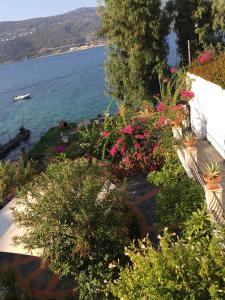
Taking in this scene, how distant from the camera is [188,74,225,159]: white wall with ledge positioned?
13.5 m

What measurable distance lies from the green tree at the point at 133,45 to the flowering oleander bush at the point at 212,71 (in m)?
8.72

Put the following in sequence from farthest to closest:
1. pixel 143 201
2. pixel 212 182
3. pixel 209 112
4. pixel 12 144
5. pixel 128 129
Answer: pixel 12 144
pixel 128 129
pixel 209 112
pixel 143 201
pixel 212 182

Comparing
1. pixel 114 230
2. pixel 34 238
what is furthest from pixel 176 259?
pixel 34 238

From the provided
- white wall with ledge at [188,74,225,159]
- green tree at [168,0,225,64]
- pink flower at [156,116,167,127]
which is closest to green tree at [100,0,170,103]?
green tree at [168,0,225,64]

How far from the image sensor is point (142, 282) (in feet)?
19.4

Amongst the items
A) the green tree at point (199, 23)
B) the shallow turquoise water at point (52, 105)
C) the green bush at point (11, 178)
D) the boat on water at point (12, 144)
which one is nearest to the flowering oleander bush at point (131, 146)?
the green bush at point (11, 178)

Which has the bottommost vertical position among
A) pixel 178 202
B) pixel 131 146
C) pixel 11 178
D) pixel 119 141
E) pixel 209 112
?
pixel 11 178

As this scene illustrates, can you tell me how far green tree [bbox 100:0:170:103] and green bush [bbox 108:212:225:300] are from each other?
2033 centimetres

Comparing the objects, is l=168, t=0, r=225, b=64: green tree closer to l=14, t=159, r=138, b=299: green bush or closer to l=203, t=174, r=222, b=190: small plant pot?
l=203, t=174, r=222, b=190: small plant pot

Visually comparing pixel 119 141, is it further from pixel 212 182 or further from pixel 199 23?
pixel 199 23

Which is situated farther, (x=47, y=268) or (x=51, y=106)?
(x=51, y=106)

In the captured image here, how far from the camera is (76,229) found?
8789 millimetres

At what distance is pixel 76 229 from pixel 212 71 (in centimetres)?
861

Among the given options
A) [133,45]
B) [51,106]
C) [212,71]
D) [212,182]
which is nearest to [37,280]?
[212,182]
